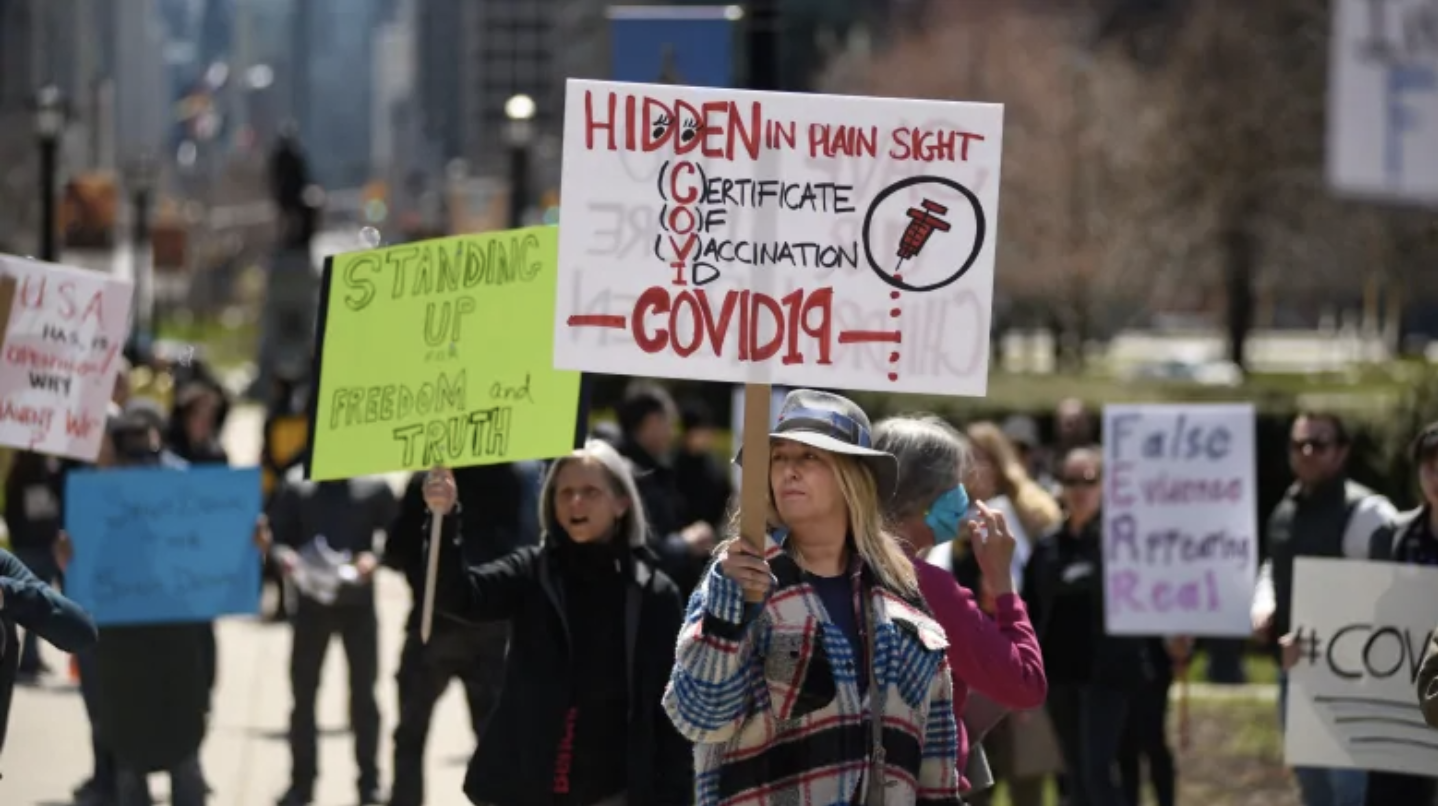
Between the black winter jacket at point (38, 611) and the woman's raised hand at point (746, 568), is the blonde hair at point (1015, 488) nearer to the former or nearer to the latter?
the black winter jacket at point (38, 611)

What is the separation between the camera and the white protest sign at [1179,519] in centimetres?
992

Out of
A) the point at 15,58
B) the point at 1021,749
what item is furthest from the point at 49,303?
the point at 15,58

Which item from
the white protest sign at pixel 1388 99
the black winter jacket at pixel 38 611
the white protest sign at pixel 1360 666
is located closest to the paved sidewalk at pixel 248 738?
the white protest sign at pixel 1360 666

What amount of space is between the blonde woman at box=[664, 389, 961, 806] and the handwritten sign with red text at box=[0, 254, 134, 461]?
4023mm

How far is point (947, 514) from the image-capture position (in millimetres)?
6242

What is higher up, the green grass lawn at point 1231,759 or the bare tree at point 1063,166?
the bare tree at point 1063,166

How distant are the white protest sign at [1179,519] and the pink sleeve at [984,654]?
167 inches

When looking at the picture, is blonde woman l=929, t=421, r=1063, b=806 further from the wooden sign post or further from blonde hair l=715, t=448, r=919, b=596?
the wooden sign post

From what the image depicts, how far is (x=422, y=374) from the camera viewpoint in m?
7.07

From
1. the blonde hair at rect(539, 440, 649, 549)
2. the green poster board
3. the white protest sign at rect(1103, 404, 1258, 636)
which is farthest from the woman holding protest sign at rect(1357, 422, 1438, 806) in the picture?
the green poster board

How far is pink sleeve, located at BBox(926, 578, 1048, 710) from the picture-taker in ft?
18.3

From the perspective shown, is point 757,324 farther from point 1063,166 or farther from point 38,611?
point 1063,166

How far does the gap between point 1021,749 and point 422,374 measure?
3.33 meters

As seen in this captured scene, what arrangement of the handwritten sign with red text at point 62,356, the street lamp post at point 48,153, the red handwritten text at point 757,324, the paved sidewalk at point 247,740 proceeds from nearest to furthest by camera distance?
the red handwritten text at point 757,324 < the handwritten sign with red text at point 62,356 < the paved sidewalk at point 247,740 < the street lamp post at point 48,153
